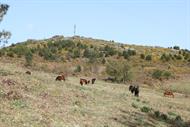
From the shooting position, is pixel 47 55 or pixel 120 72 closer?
pixel 120 72

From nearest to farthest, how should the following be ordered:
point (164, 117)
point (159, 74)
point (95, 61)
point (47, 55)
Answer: point (164, 117)
point (159, 74)
point (95, 61)
point (47, 55)

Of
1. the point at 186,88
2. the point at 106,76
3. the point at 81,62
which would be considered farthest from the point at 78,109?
the point at 81,62

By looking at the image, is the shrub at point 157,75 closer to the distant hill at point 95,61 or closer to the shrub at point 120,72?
the distant hill at point 95,61

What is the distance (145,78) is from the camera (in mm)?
75188

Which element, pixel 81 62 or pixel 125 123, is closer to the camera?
pixel 125 123

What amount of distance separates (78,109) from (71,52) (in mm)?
72599

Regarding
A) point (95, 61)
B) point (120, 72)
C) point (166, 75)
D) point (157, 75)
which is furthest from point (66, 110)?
point (95, 61)

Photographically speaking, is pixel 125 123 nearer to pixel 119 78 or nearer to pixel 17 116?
pixel 17 116

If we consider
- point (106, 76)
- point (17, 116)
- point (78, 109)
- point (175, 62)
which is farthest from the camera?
point (175, 62)

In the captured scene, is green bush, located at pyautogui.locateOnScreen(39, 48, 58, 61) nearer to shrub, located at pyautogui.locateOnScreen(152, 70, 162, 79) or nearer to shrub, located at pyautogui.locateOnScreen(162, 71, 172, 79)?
shrub, located at pyautogui.locateOnScreen(152, 70, 162, 79)

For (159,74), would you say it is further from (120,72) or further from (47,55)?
(47,55)

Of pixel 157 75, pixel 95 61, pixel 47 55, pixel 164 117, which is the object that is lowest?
pixel 164 117

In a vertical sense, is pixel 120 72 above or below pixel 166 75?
above

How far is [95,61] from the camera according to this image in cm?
8331
